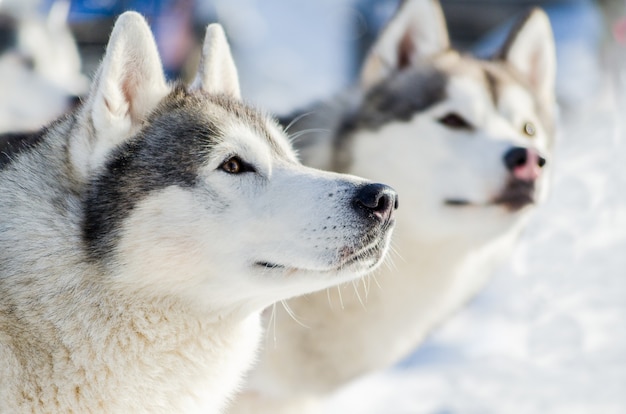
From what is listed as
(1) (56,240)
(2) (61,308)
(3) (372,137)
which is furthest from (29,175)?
(3) (372,137)

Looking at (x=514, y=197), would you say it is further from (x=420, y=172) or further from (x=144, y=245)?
(x=144, y=245)

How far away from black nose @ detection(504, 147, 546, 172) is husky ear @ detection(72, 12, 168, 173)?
4.11ft

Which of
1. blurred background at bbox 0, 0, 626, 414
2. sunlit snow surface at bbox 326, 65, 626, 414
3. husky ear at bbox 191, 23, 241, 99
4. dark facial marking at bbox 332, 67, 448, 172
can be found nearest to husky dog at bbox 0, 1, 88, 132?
blurred background at bbox 0, 0, 626, 414

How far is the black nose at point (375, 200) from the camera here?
1.59 m

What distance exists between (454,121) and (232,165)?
1.19m

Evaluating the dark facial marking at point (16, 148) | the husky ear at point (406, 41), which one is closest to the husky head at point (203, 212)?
the dark facial marking at point (16, 148)

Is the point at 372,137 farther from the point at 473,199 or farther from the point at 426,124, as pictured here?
the point at 473,199

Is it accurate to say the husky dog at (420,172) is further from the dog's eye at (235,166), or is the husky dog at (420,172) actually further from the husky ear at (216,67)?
the dog's eye at (235,166)

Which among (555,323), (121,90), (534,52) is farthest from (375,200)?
(555,323)

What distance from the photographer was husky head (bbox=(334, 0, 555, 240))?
250 cm

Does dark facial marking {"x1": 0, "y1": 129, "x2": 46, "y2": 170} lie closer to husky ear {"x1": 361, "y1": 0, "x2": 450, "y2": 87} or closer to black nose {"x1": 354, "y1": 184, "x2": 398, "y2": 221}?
black nose {"x1": 354, "y1": 184, "x2": 398, "y2": 221}

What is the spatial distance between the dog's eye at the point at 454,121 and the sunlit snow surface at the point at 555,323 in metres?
1.30

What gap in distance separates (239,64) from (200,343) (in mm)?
3123

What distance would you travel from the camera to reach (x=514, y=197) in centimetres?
249
